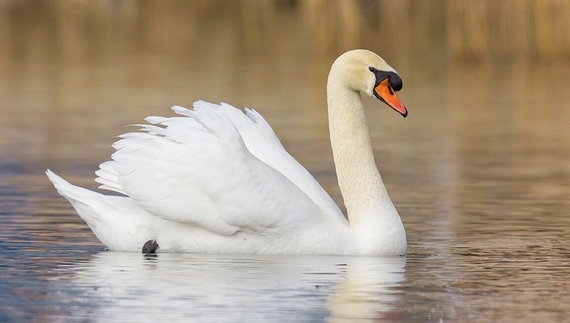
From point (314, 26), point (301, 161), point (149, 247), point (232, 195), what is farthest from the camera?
point (314, 26)

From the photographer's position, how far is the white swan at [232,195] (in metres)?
9.29

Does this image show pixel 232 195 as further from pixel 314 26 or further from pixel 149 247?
pixel 314 26

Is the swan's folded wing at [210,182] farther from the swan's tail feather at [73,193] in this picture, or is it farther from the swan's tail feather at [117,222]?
the swan's tail feather at [73,193]

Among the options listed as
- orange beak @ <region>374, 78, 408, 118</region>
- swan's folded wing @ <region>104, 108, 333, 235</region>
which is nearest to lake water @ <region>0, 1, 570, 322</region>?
swan's folded wing @ <region>104, 108, 333, 235</region>

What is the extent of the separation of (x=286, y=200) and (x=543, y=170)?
5671 mm

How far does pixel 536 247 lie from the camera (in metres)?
9.85

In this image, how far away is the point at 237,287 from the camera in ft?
26.7

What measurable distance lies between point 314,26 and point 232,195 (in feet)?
56.3

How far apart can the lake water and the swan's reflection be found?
0.06 ft

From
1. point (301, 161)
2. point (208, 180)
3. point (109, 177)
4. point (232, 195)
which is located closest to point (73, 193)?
point (109, 177)

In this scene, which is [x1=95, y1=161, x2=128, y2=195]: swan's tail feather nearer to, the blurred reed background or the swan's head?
the swan's head

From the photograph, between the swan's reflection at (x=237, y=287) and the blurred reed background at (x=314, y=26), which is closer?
the swan's reflection at (x=237, y=287)

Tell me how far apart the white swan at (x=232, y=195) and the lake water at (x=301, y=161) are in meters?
0.14

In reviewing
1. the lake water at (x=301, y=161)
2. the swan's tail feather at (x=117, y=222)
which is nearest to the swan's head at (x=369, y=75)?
the lake water at (x=301, y=161)
